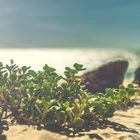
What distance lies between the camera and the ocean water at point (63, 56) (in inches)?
590

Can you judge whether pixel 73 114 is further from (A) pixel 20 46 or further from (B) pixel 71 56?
(A) pixel 20 46

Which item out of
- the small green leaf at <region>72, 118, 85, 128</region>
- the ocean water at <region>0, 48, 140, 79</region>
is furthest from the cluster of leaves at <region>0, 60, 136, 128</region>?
the ocean water at <region>0, 48, 140, 79</region>

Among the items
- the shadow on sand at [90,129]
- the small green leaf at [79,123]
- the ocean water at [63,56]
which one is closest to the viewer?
the shadow on sand at [90,129]

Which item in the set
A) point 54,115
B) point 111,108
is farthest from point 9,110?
point 111,108

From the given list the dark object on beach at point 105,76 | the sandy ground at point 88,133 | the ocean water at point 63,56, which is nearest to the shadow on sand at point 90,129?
the sandy ground at point 88,133

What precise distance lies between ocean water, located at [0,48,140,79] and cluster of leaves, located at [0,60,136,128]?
23.3ft

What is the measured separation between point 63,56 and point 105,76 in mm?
7761

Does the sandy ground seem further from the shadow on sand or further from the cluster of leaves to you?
the cluster of leaves

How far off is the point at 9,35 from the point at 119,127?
16.2 m

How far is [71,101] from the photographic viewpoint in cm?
614

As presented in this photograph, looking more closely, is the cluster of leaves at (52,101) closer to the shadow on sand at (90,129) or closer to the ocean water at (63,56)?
the shadow on sand at (90,129)

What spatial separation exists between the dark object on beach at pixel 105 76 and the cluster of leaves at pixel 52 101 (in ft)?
9.44

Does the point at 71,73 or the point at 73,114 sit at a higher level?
the point at 71,73

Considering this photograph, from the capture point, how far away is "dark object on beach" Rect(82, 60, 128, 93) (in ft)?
30.7
